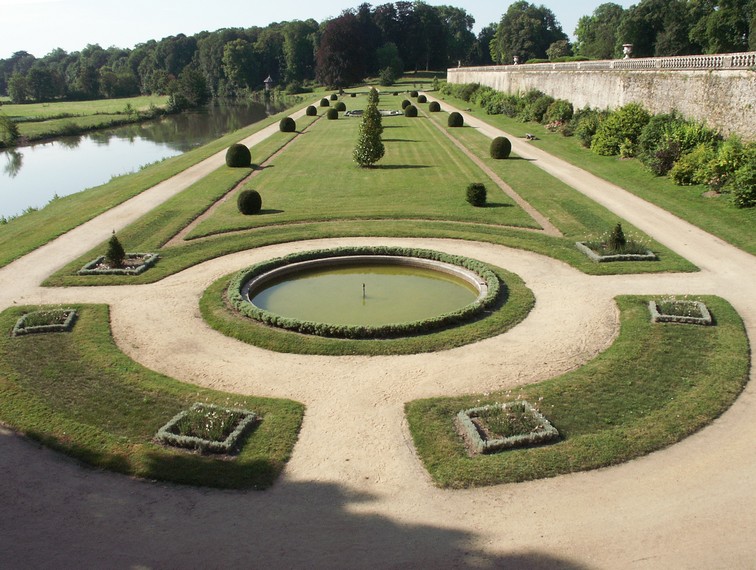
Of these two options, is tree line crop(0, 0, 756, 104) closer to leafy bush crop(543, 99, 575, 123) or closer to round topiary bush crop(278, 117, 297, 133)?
leafy bush crop(543, 99, 575, 123)

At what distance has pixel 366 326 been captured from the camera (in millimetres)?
14250

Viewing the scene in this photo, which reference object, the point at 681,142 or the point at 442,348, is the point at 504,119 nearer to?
the point at 681,142

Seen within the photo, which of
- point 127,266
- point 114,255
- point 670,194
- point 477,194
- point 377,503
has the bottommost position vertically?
point 377,503

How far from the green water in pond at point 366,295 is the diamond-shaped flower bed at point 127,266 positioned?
4339 mm

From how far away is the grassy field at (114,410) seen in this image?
9.67 metres

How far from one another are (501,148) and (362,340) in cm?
2567

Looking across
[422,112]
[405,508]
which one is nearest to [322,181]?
[405,508]

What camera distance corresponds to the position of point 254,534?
822cm

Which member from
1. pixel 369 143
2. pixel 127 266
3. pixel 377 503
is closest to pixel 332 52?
pixel 369 143

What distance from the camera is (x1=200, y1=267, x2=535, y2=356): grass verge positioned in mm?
13602

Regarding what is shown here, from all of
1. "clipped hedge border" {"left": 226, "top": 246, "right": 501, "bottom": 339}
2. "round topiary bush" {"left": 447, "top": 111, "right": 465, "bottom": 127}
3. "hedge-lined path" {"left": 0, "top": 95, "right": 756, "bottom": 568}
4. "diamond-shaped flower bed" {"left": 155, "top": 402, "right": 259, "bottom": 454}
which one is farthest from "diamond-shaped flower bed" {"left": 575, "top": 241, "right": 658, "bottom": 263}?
"round topiary bush" {"left": 447, "top": 111, "right": 465, "bottom": 127}

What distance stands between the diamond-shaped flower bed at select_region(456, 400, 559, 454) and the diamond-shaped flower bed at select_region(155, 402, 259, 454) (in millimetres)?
3913

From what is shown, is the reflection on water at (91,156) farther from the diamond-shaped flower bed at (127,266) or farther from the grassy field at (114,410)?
the grassy field at (114,410)

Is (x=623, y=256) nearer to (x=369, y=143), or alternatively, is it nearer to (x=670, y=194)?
(x=670, y=194)
